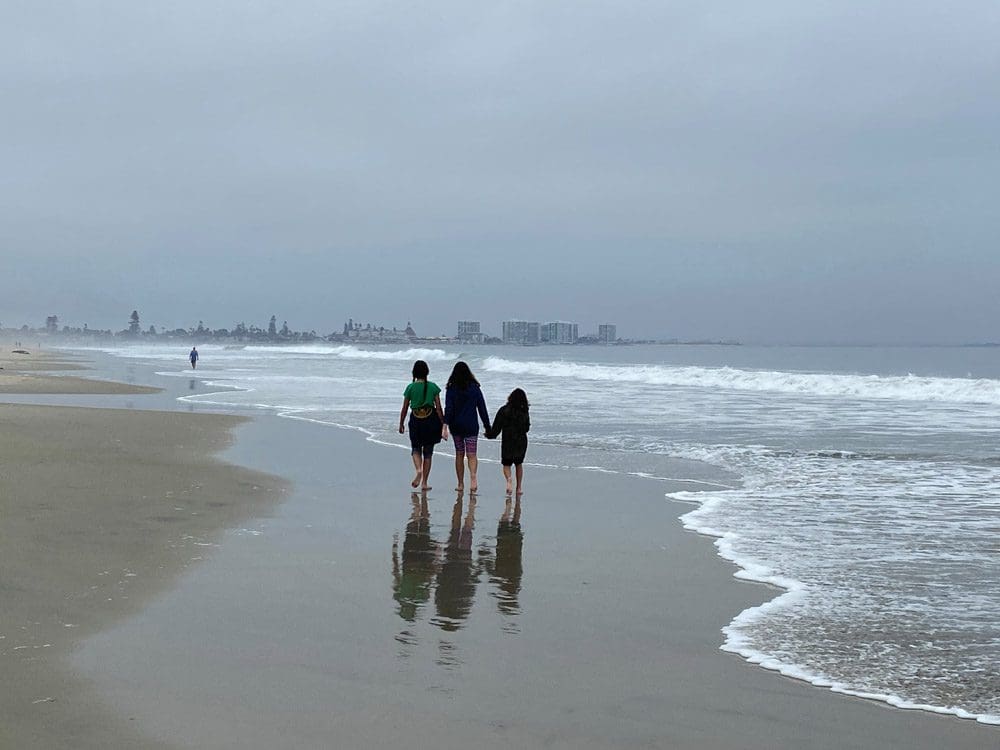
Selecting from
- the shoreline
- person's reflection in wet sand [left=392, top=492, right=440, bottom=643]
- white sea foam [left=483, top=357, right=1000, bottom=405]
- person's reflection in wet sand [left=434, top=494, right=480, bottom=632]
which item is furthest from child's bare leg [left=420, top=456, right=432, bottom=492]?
white sea foam [left=483, top=357, right=1000, bottom=405]

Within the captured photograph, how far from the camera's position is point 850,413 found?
1096 inches

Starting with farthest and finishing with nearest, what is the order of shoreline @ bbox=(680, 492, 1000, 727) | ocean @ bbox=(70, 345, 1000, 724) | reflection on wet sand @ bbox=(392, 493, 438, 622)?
reflection on wet sand @ bbox=(392, 493, 438, 622)
ocean @ bbox=(70, 345, 1000, 724)
shoreline @ bbox=(680, 492, 1000, 727)

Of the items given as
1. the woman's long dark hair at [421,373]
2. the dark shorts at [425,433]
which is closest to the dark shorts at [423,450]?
the dark shorts at [425,433]

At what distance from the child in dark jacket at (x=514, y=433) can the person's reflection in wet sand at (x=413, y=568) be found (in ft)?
6.09

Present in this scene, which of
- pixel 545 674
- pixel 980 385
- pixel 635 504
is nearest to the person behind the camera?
pixel 545 674

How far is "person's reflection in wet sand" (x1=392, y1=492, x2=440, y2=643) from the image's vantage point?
6609 mm

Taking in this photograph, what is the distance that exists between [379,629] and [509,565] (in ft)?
7.21

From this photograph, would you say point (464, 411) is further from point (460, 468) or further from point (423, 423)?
point (460, 468)

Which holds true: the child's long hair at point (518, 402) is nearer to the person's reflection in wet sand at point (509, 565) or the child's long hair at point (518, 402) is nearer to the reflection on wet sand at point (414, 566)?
the person's reflection in wet sand at point (509, 565)

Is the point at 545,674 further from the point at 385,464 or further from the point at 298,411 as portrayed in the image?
the point at 298,411

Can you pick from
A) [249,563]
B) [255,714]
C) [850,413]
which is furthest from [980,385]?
[255,714]

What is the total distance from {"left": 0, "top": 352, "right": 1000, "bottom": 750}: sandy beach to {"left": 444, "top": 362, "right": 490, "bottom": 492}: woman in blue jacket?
1123mm

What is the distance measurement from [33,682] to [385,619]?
2.13 meters

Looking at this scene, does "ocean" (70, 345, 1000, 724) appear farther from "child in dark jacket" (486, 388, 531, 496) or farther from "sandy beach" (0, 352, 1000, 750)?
"child in dark jacket" (486, 388, 531, 496)
